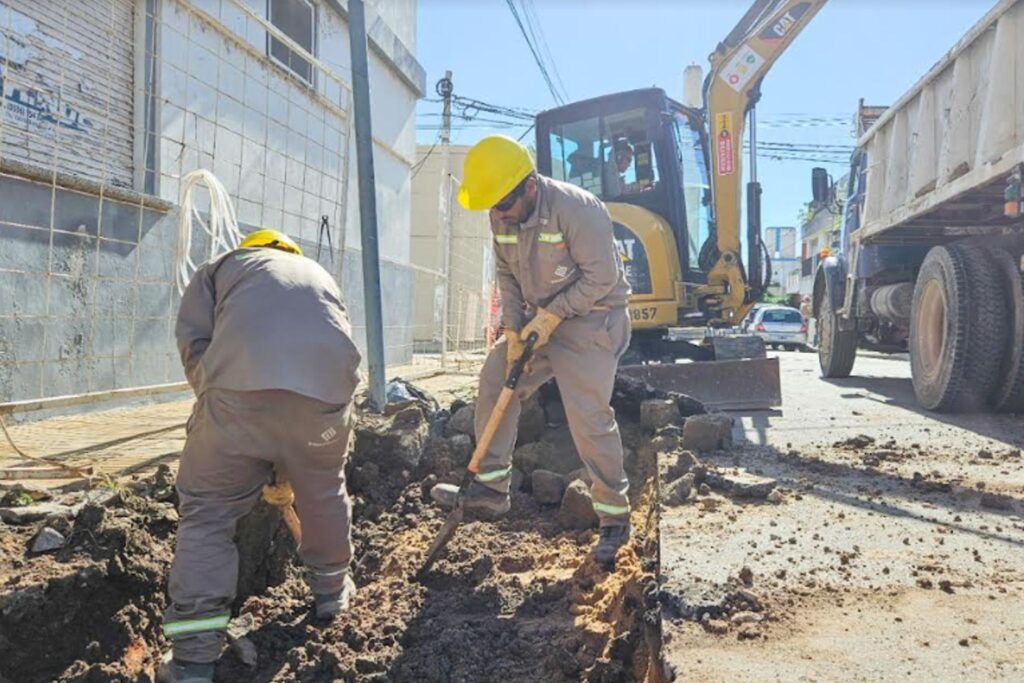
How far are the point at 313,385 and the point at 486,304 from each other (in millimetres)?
9678

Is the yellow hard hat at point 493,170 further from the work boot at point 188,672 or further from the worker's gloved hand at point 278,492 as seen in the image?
the work boot at point 188,672

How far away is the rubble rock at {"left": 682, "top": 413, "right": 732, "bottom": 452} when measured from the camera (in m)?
4.18

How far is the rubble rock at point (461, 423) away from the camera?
15.0 feet

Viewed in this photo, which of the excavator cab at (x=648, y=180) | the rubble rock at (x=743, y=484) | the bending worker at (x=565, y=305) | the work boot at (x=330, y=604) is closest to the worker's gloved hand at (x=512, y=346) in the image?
the bending worker at (x=565, y=305)

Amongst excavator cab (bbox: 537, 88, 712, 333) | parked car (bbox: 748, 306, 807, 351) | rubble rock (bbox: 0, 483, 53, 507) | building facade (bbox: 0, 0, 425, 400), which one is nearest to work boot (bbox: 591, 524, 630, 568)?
rubble rock (bbox: 0, 483, 53, 507)

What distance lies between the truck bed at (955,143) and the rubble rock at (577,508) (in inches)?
132

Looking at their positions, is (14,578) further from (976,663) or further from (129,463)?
(976,663)

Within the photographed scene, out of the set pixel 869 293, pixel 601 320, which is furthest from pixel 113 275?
pixel 869 293

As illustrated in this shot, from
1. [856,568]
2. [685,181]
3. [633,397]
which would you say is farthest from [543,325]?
[685,181]

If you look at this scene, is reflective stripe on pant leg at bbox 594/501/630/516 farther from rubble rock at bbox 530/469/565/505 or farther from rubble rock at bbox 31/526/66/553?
rubble rock at bbox 31/526/66/553

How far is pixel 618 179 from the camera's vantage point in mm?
7711

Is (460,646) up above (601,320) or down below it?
below

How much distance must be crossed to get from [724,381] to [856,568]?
4113 mm

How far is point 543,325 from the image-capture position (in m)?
3.21
